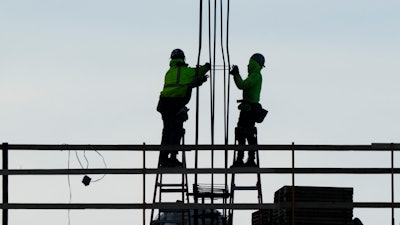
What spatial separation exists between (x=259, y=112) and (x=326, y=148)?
2.01m

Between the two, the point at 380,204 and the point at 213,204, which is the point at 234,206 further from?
the point at 380,204

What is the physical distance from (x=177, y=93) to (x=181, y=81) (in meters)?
0.20

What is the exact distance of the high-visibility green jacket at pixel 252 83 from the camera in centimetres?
2766

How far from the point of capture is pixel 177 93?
2795cm

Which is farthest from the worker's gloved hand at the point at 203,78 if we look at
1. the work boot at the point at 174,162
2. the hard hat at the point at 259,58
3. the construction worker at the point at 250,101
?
the work boot at the point at 174,162

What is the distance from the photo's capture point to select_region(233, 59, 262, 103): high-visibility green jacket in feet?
90.7

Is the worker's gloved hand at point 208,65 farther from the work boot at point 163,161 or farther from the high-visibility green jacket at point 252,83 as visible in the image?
the work boot at point 163,161

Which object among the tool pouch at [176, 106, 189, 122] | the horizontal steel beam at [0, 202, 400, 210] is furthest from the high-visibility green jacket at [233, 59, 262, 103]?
the horizontal steel beam at [0, 202, 400, 210]

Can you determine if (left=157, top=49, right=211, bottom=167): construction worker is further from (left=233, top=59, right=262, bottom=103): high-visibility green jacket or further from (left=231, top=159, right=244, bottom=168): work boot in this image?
(left=231, top=159, right=244, bottom=168): work boot

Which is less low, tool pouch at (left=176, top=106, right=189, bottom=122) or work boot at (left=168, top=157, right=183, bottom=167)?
tool pouch at (left=176, top=106, right=189, bottom=122)

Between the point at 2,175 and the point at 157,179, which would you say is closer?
the point at 2,175

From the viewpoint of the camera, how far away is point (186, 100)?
28078 mm

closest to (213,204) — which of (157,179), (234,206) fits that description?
(234,206)

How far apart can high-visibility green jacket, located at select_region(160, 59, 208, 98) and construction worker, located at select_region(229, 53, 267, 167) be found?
0.51m
